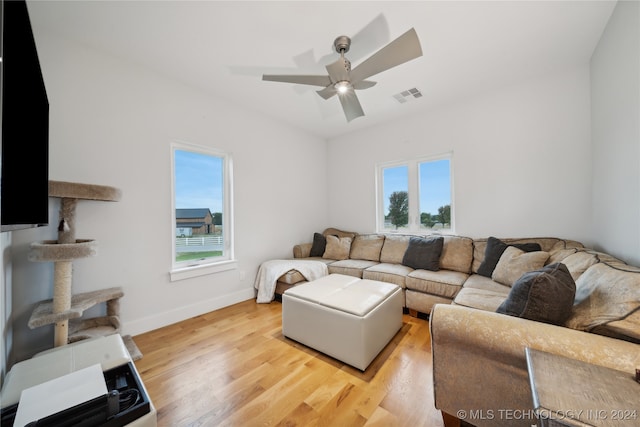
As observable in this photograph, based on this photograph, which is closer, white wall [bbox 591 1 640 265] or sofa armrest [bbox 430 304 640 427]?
sofa armrest [bbox 430 304 640 427]

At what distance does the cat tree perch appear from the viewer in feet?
5.16

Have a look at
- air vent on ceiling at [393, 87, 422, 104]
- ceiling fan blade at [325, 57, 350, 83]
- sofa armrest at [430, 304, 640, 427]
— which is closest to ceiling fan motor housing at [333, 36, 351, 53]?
ceiling fan blade at [325, 57, 350, 83]

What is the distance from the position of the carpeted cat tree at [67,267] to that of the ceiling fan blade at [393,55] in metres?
2.23

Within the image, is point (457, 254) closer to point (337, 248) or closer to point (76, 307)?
point (337, 248)

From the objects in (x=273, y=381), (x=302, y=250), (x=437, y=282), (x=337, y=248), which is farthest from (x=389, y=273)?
(x=273, y=381)

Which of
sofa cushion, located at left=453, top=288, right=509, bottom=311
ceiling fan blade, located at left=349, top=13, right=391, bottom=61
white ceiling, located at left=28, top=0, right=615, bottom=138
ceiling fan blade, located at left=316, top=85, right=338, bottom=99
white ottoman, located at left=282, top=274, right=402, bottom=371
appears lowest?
white ottoman, located at left=282, top=274, right=402, bottom=371

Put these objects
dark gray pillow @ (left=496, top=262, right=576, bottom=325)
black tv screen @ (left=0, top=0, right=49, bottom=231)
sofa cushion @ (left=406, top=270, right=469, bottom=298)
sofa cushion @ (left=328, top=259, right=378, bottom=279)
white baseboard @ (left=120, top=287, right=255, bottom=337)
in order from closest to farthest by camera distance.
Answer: black tv screen @ (left=0, top=0, right=49, bottom=231) < dark gray pillow @ (left=496, top=262, right=576, bottom=325) < white baseboard @ (left=120, top=287, right=255, bottom=337) < sofa cushion @ (left=406, top=270, right=469, bottom=298) < sofa cushion @ (left=328, top=259, right=378, bottom=279)

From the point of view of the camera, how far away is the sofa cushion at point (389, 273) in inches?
110

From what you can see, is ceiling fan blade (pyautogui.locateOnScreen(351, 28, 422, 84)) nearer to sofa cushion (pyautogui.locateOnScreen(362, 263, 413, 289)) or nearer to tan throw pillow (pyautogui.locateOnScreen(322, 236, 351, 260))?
sofa cushion (pyautogui.locateOnScreen(362, 263, 413, 289))

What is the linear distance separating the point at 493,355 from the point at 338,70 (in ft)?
6.88

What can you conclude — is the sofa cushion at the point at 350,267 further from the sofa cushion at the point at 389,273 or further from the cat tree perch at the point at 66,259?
the cat tree perch at the point at 66,259

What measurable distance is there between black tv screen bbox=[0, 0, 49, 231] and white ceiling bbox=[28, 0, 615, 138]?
1.14 m

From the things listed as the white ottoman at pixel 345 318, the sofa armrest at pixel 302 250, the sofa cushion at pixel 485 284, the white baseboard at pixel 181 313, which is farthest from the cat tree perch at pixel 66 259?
the sofa cushion at pixel 485 284

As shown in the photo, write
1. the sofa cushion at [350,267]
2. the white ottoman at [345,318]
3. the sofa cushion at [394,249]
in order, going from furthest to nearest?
the sofa cushion at [394,249], the sofa cushion at [350,267], the white ottoman at [345,318]
